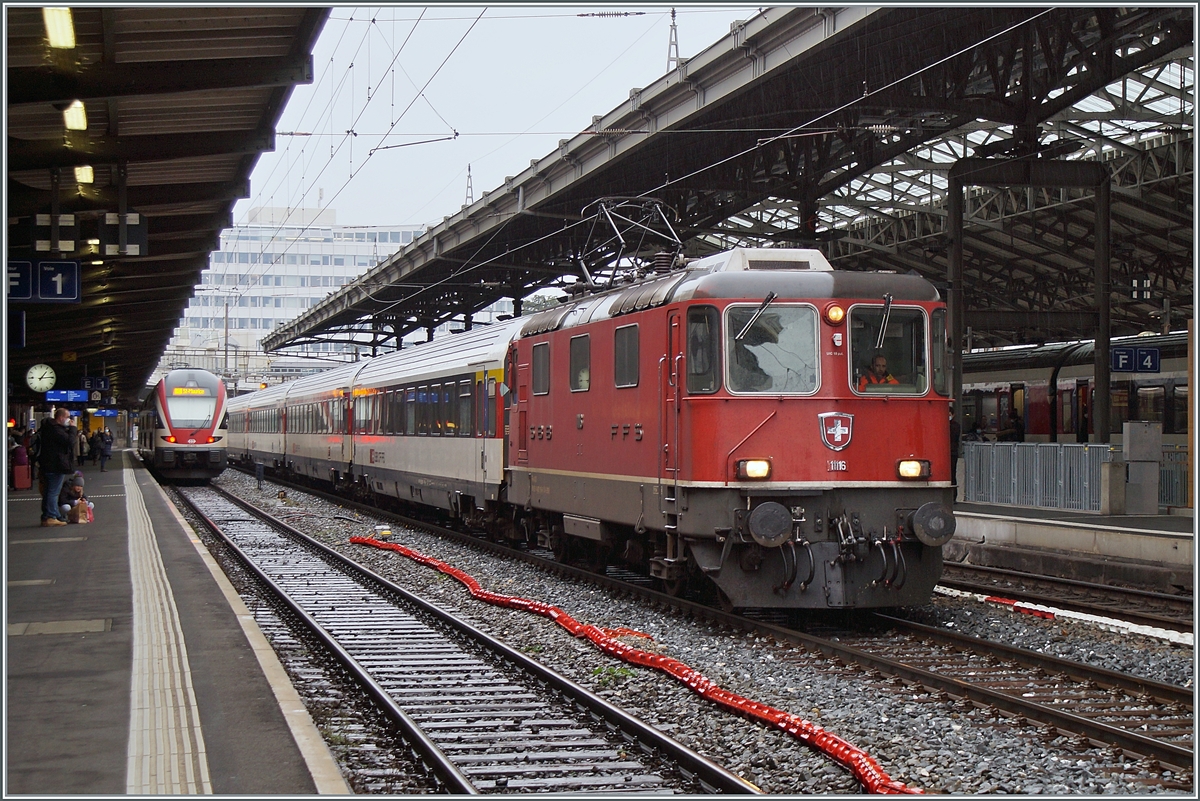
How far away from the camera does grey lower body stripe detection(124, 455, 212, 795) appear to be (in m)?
6.04

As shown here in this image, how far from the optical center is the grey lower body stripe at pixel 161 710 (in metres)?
6.04

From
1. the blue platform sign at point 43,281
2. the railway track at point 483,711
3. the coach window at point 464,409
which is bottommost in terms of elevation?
the railway track at point 483,711

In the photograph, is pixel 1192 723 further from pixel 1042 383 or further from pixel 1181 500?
pixel 1042 383

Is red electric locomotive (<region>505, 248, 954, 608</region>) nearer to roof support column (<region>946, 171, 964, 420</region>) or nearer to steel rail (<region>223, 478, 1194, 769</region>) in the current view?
steel rail (<region>223, 478, 1194, 769</region>)

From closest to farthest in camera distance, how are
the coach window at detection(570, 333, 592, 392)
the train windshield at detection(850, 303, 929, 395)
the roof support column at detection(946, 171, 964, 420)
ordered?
the train windshield at detection(850, 303, 929, 395) < the coach window at detection(570, 333, 592, 392) < the roof support column at detection(946, 171, 964, 420)

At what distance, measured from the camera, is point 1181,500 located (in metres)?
18.8

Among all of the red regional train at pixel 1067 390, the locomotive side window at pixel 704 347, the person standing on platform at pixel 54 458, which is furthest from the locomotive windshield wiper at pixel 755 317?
the red regional train at pixel 1067 390

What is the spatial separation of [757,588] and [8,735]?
6.00 meters

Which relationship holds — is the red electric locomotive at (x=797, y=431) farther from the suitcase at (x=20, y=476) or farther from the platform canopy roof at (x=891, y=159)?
the suitcase at (x=20, y=476)

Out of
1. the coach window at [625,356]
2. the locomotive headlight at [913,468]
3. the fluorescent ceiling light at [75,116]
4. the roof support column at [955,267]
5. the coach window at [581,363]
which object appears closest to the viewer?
the locomotive headlight at [913,468]

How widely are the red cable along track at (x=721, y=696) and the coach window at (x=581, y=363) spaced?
7.97 ft

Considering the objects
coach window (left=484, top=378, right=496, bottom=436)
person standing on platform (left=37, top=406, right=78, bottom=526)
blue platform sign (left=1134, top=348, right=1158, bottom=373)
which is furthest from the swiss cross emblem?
person standing on platform (left=37, top=406, right=78, bottom=526)

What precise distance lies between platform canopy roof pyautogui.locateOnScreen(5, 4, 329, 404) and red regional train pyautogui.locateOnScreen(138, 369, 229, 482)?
516 inches

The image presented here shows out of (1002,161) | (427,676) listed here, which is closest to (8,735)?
(427,676)
